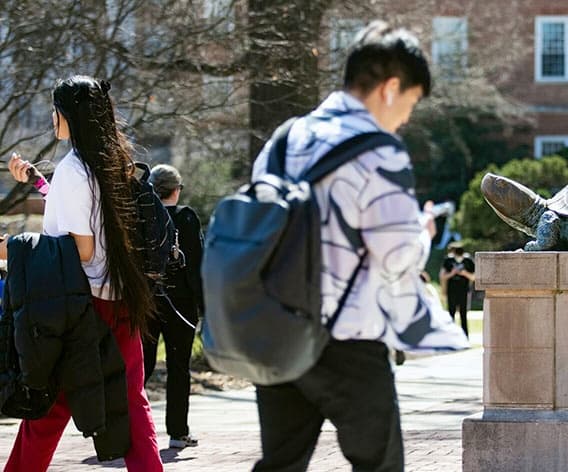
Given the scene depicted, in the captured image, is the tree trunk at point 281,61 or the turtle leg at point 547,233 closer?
the turtle leg at point 547,233

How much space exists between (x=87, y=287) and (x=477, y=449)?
105 inches

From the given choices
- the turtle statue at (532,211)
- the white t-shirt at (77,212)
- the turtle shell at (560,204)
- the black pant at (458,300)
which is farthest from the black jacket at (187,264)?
the black pant at (458,300)

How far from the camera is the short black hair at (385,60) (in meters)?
4.46

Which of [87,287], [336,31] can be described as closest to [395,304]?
[87,287]

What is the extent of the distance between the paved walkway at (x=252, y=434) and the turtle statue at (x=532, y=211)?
4.42ft

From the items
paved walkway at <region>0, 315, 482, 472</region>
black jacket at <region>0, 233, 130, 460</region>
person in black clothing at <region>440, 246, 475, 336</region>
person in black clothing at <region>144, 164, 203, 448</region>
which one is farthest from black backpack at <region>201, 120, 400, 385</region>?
person in black clothing at <region>440, 246, 475, 336</region>

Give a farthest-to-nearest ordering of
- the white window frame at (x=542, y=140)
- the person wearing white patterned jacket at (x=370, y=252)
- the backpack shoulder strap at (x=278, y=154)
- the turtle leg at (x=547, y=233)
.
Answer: the white window frame at (x=542, y=140) → the turtle leg at (x=547, y=233) → the backpack shoulder strap at (x=278, y=154) → the person wearing white patterned jacket at (x=370, y=252)

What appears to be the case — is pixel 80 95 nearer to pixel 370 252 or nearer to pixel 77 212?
pixel 77 212

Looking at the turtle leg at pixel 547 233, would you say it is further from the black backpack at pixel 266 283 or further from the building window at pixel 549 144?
the building window at pixel 549 144

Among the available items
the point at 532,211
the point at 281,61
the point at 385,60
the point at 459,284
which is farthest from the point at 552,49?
the point at 385,60

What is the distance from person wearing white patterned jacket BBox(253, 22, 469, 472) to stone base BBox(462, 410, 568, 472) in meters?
3.11

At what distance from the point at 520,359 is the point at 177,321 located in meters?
2.29

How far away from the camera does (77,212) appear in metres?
6.04

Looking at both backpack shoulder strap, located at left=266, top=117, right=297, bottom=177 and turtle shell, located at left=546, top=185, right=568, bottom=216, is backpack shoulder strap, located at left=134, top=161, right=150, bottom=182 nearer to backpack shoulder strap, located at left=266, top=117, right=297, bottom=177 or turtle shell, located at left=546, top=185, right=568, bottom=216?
backpack shoulder strap, located at left=266, top=117, right=297, bottom=177
